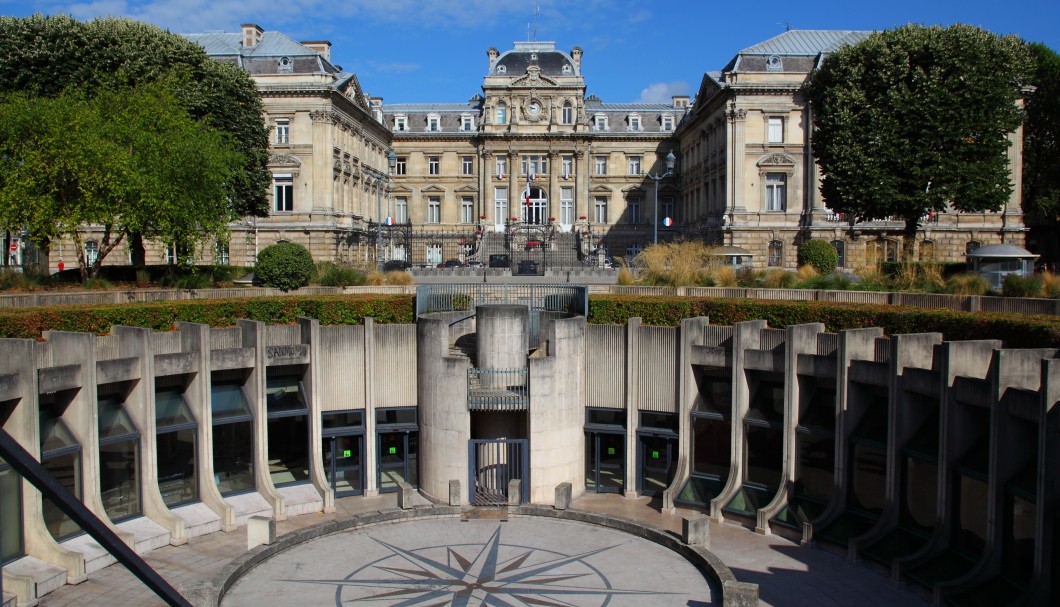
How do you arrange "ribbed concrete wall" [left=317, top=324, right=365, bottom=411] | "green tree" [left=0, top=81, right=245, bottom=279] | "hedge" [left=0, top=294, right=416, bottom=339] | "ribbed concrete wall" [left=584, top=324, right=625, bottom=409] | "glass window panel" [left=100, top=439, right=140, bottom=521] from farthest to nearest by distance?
"green tree" [left=0, top=81, right=245, bottom=279], "ribbed concrete wall" [left=584, top=324, right=625, bottom=409], "ribbed concrete wall" [left=317, top=324, right=365, bottom=411], "hedge" [left=0, top=294, right=416, bottom=339], "glass window panel" [left=100, top=439, right=140, bottom=521]

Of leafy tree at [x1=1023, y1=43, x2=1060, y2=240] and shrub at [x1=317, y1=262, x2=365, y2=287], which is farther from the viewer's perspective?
leafy tree at [x1=1023, y1=43, x2=1060, y2=240]

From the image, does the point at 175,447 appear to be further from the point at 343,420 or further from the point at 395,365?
the point at 395,365

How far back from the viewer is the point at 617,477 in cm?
2609

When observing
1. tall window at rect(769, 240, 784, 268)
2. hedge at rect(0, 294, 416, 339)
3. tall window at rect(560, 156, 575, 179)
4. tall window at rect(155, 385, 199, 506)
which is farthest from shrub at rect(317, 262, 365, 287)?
tall window at rect(560, 156, 575, 179)

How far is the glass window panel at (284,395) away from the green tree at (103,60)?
15.1 meters

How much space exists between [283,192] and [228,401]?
41538mm

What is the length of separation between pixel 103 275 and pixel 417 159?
51641 millimetres

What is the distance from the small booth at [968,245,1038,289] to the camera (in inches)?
1286

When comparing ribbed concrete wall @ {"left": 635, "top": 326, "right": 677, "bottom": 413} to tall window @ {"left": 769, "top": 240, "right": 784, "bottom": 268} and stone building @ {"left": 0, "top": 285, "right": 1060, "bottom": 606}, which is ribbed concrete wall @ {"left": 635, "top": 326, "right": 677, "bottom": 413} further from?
tall window @ {"left": 769, "top": 240, "right": 784, "bottom": 268}

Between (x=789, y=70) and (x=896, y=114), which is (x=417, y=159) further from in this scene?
(x=896, y=114)

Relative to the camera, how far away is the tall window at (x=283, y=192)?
205 ft

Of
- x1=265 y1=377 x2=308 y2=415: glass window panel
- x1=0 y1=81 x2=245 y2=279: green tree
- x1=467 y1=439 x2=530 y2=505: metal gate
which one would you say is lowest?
x1=467 y1=439 x2=530 y2=505: metal gate

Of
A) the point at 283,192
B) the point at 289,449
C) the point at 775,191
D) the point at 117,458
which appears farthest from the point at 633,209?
the point at 117,458

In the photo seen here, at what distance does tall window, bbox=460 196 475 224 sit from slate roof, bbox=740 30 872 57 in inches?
1348
